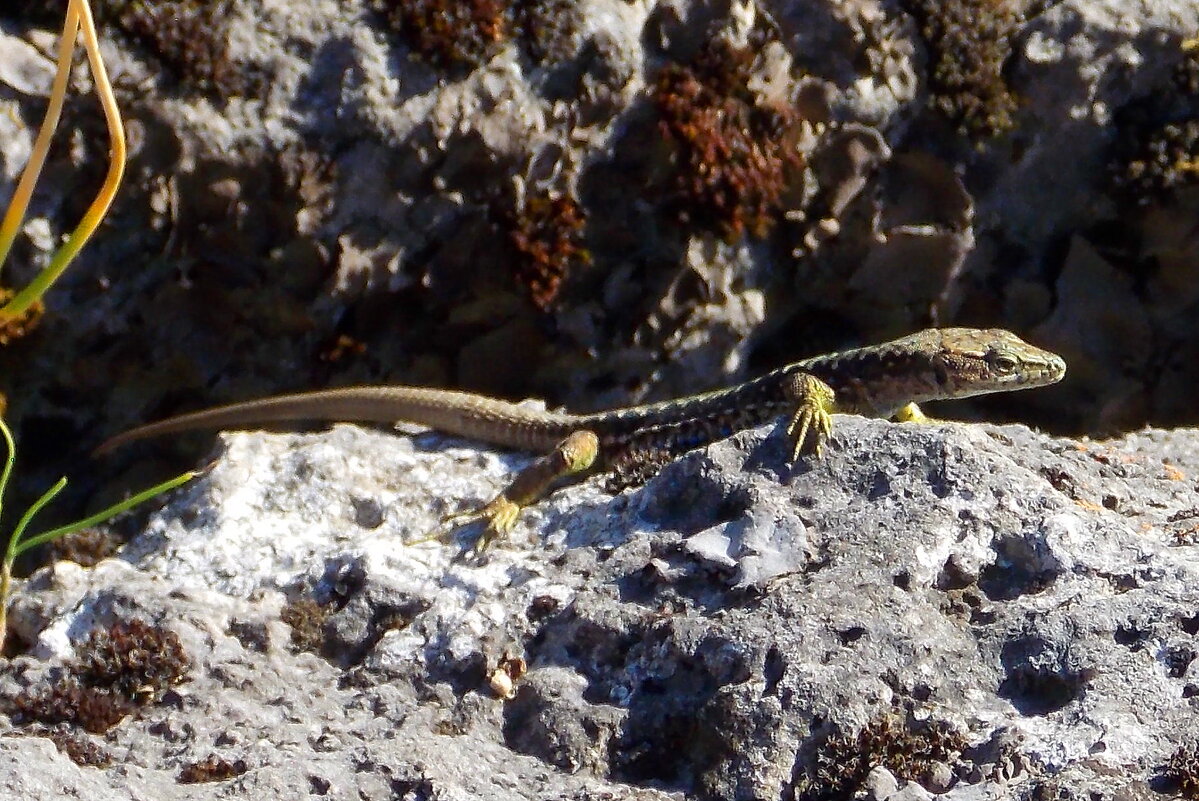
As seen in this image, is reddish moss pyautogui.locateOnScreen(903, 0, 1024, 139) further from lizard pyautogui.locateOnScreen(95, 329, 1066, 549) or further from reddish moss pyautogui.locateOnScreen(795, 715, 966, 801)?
reddish moss pyautogui.locateOnScreen(795, 715, 966, 801)

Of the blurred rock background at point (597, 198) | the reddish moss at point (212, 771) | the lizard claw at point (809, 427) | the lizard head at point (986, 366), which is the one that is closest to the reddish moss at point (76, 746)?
the reddish moss at point (212, 771)

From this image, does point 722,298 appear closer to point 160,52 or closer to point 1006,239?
point 1006,239

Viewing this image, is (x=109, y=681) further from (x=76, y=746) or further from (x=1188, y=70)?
(x=1188, y=70)

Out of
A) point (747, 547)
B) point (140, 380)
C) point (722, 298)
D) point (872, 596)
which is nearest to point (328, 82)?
point (140, 380)

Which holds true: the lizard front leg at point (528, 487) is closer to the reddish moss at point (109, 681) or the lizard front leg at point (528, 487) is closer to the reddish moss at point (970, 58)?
the reddish moss at point (109, 681)

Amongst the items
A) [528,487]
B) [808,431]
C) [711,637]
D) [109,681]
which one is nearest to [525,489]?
[528,487]

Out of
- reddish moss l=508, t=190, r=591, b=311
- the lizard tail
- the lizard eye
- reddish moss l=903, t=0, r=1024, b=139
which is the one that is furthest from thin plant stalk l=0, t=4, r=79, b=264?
reddish moss l=903, t=0, r=1024, b=139
